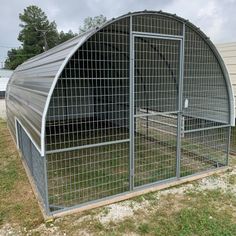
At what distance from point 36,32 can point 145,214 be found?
4035cm

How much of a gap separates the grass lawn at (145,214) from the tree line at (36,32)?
36827 millimetres

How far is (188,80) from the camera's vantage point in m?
5.06

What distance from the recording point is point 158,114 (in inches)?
172

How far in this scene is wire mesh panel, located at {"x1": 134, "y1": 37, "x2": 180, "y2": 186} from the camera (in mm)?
4855

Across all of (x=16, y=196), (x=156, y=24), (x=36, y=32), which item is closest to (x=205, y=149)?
(x=156, y=24)

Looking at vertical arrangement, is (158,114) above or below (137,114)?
above

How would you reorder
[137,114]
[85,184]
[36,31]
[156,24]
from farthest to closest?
[36,31]
[137,114]
[85,184]
[156,24]

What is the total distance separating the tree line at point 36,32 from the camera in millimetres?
38531

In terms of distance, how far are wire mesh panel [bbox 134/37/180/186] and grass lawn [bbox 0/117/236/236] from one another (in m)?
0.59

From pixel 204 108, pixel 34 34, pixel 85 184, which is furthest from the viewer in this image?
pixel 34 34

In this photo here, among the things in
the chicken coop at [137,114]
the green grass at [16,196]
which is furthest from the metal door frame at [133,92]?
the green grass at [16,196]

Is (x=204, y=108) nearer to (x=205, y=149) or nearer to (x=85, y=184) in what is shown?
(x=205, y=149)

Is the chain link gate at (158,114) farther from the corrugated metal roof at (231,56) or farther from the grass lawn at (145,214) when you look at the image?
the corrugated metal roof at (231,56)

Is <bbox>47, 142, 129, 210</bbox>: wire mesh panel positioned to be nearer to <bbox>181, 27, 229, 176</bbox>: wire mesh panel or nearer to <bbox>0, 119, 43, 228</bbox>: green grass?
<bbox>0, 119, 43, 228</bbox>: green grass
